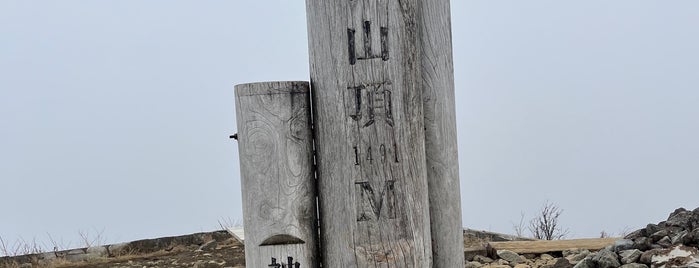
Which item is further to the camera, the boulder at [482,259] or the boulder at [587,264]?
the boulder at [482,259]

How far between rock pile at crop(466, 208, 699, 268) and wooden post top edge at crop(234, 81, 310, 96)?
11.1 ft

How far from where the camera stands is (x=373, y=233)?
2643mm

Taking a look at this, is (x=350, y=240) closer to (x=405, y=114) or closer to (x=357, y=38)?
(x=405, y=114)

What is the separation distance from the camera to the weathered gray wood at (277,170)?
2711 millimetres

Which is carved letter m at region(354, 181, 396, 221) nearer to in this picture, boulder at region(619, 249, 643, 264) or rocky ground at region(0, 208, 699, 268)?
rocky ground at region(0, 208, 699, 268)

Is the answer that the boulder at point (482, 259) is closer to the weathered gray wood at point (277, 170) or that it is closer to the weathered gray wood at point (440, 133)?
the weathered gray wood at point (440, 133)

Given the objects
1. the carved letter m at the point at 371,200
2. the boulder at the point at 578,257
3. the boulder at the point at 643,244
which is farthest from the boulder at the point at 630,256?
the carved letter m at the point at 371,200

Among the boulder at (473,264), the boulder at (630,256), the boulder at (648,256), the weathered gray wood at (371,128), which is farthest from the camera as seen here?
the boulder at (473,264)

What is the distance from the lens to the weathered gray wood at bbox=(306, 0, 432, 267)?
2.62 meters

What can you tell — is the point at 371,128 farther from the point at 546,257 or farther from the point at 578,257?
the point at 546,257

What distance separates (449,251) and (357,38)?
964 millimetres

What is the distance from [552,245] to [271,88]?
17.3ft

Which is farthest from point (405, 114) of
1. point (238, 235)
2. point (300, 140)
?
point (238, 235)

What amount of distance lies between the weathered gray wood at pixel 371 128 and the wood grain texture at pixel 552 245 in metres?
4.87
